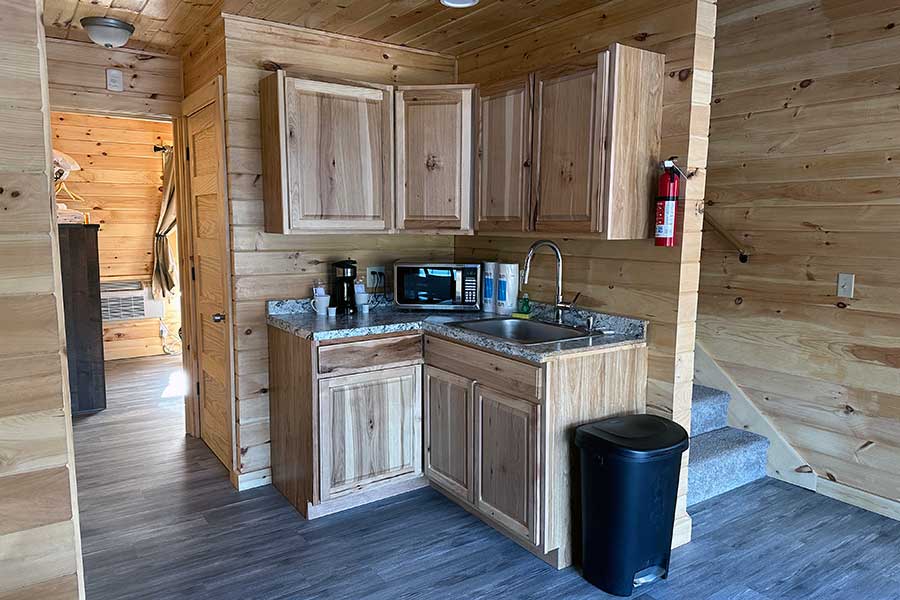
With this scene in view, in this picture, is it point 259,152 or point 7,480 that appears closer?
point 7,480

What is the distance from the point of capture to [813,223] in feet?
10.3

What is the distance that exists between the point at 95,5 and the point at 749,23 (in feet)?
10.9

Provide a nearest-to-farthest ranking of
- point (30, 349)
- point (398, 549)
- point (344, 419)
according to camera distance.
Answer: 1. point (30, 349)
2. point (398, 549)
3. point (344, 419)

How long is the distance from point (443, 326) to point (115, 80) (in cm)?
238

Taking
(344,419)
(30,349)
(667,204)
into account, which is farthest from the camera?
(344,419)

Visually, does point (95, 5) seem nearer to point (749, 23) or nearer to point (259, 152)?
point (259, 152)

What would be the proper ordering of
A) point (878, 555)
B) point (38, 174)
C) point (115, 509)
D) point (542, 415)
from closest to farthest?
point (38, 174) → point (542, 415) → point (878, 555) → point (115, 509)

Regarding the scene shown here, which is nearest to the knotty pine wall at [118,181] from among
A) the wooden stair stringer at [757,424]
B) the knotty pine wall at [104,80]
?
the knotty pine wall at [104,80]

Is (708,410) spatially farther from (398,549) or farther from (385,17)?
(385,17)

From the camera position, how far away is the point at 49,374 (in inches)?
50.3

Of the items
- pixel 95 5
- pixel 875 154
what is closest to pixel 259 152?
pixel 95 5

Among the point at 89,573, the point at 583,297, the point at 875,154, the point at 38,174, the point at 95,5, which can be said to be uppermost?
the point at 95,5

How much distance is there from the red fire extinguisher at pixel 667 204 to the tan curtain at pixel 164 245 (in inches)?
204

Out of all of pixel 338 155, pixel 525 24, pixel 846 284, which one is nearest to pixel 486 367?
pixel 338 155
